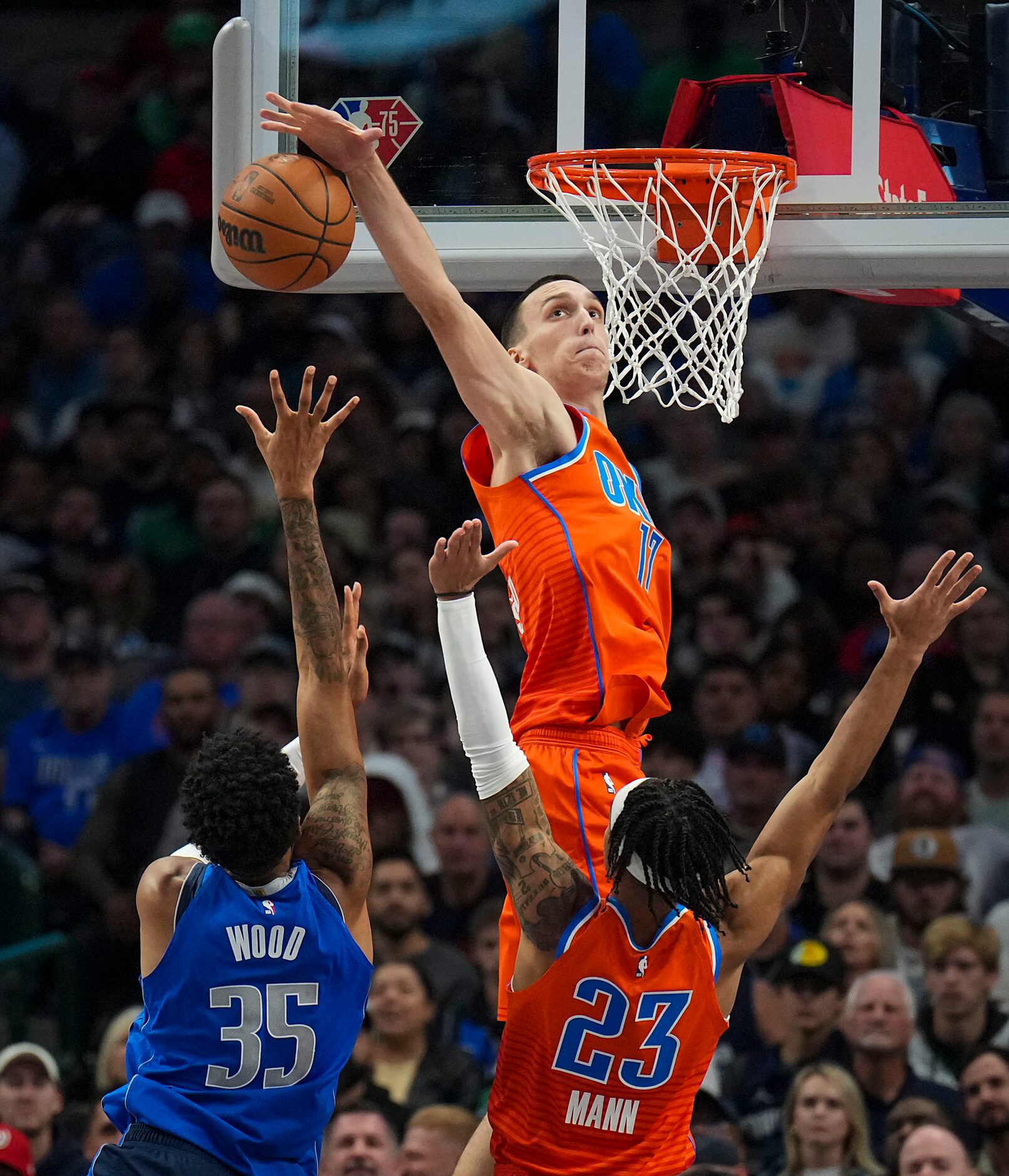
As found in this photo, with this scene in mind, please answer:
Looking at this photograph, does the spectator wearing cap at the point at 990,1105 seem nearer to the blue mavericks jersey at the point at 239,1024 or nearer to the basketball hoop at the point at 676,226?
the basketball hoop at the point at 676,226

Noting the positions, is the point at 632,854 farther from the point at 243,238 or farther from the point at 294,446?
the point at 243,238

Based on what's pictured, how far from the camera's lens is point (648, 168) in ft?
15.4

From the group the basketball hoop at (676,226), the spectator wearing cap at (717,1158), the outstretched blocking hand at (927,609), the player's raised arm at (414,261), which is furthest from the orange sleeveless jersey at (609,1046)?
the spectator wearing cap at (717,1158)

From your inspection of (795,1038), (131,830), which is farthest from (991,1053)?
(131,830)

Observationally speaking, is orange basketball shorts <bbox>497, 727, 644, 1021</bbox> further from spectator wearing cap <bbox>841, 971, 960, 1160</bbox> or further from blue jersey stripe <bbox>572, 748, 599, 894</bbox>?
spectator wearing cap <bbox>841, 971, 960, 1160</bbox>

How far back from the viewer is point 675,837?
3.53m

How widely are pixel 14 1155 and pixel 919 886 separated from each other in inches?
125

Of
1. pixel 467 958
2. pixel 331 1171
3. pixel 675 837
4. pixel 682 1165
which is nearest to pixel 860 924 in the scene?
pixel 467 958

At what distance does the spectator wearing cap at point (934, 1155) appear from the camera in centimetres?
551

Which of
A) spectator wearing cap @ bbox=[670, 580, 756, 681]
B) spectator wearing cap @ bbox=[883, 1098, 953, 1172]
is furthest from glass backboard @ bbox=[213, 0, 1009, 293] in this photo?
spectator wearing cap @ bbox=[670, 580, 756, 681]

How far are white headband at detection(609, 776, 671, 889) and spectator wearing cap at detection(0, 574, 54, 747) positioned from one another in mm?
4763

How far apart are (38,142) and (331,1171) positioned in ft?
20.5

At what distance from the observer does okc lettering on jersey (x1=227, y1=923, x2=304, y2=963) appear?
3.54 metres

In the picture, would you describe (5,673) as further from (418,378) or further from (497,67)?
(497,67)
